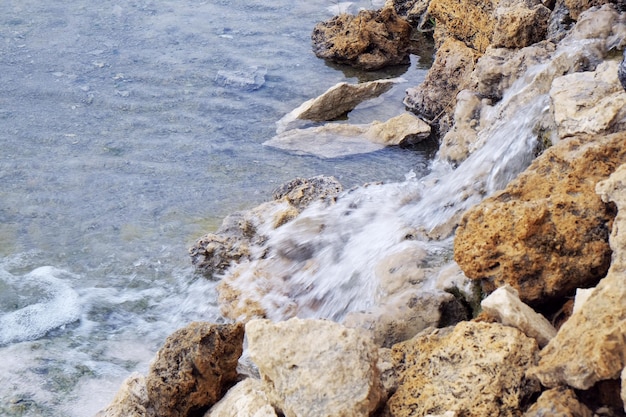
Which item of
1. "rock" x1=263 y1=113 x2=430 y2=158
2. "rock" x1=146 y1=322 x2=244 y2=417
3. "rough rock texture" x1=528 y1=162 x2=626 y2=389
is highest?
"rough rock texture" x1=528 y1=162 x2=626 y2=389

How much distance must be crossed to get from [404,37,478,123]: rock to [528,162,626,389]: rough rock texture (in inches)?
199

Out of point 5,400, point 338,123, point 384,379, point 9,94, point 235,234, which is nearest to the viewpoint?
point 384,379

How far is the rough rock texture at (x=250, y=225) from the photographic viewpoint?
570cm

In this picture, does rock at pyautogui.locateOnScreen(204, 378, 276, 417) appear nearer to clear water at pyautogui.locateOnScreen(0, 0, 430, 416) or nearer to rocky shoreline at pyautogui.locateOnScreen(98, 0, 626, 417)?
rocky shoreline at pyautogui.locateOnScreen(98, 0, 626, 417)

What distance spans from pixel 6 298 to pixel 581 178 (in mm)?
3978

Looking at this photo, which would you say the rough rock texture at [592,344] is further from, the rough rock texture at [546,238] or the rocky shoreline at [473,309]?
the rough rock texture at [546,238]

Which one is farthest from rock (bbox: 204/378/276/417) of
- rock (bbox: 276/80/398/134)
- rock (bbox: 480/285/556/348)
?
rock (bbox: 276/80/398/134)

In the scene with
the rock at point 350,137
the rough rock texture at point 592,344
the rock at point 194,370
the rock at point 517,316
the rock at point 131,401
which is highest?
the rough rock texture at point 592,344

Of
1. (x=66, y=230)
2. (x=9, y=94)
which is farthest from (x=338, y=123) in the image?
(x=9, y=94)

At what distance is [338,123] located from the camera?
26.6ft

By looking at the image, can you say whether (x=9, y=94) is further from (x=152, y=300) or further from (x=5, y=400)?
(x=5, y=400)

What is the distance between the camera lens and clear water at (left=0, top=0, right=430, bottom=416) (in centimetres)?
511

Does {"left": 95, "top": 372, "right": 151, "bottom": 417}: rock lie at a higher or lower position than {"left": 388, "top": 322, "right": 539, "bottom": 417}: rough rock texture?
lower

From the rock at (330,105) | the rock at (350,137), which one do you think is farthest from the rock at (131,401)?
the rock at (330,105)
